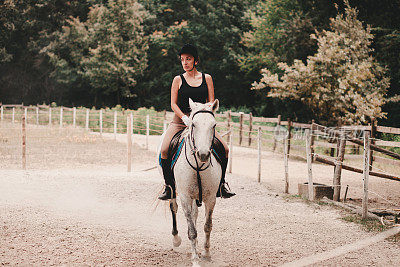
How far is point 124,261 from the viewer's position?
470cm

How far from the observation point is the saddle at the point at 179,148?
4.83 metres

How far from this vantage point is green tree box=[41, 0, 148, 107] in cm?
3916

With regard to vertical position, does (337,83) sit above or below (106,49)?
below

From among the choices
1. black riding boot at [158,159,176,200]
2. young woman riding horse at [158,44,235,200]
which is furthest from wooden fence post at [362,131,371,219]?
black riding boot at [158,159,176,200]

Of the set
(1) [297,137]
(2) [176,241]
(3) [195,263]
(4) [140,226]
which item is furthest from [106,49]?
(3) [195,263]

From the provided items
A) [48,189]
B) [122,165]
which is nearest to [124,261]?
[48,189]

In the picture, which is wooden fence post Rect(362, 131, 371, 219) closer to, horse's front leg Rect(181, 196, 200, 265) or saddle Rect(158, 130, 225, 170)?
saddle Rect(158, 130, 225, 170)

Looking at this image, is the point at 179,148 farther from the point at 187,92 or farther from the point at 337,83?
the point at 337,83

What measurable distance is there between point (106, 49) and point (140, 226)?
35.3 meters

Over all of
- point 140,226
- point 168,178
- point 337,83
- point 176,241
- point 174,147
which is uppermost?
point 337,83

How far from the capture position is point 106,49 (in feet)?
127

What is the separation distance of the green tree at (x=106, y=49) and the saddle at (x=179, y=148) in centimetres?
3495

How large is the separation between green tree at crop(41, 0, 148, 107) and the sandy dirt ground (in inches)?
1189

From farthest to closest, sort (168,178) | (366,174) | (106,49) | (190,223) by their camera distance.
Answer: (106,49), (366,174), (168,178), (190,223)
